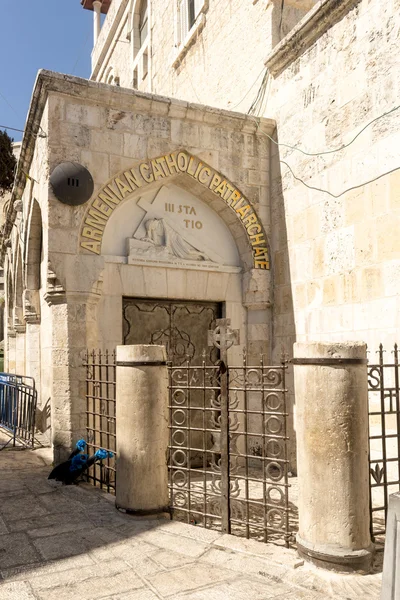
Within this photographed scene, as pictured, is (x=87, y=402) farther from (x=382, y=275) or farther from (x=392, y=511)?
(x=392, y=511)

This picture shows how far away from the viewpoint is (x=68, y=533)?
396 centimetres

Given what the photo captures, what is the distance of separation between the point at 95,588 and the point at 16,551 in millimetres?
878

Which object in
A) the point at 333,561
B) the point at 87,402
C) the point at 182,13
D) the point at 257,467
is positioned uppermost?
the point at 182,13

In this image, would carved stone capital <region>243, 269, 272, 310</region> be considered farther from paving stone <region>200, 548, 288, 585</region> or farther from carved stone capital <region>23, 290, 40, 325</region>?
paving stone <region>200, 548, 288, 585</region>

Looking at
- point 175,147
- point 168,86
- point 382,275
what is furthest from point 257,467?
point 168,86

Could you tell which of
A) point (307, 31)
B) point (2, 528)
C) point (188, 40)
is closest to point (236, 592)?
point (2, 528)

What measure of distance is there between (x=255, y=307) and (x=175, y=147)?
2.60 metres

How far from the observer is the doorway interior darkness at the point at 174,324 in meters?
6.94

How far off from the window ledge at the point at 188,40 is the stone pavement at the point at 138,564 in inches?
383

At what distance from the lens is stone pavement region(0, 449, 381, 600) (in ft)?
9.84

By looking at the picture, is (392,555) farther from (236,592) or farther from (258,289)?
(258,289)

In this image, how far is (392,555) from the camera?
7.64ft

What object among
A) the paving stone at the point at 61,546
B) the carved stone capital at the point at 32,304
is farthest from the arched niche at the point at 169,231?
the paving stone at the point at 61,546

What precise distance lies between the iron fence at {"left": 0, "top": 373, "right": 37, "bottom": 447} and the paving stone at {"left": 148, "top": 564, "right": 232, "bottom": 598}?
473 centimetres
